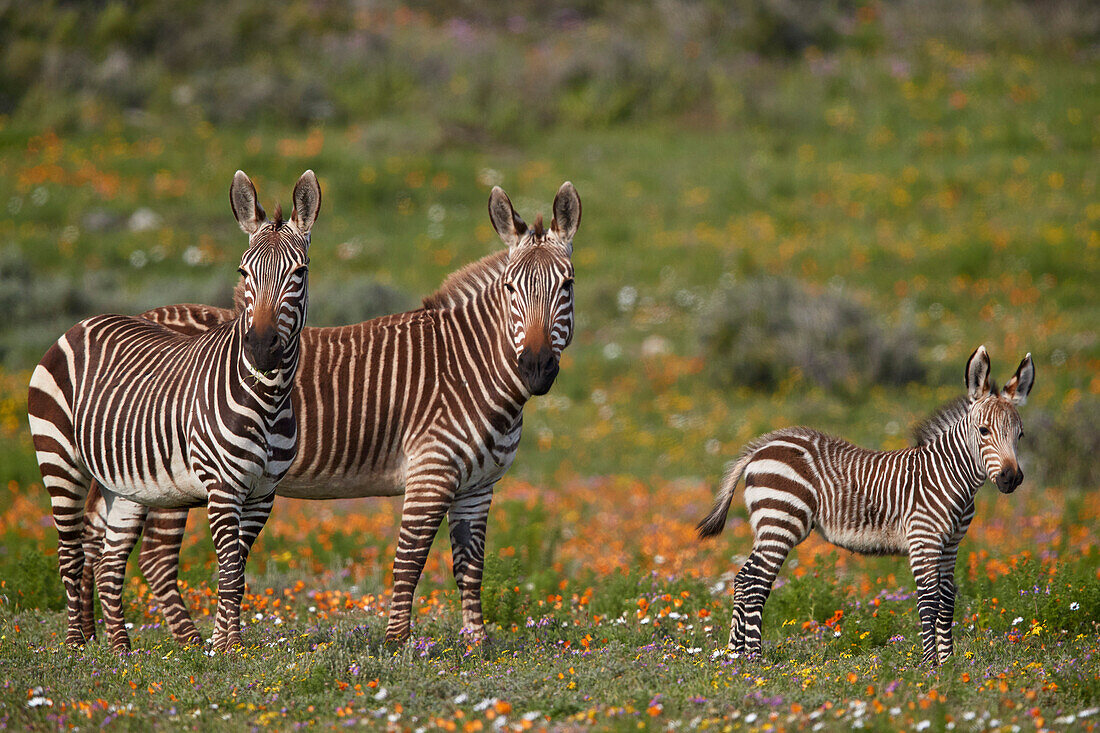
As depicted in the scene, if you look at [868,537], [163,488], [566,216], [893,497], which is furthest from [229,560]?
[893,497]

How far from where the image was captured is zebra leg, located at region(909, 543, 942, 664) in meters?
6.79

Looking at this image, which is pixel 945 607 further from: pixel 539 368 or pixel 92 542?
pixel 92 542

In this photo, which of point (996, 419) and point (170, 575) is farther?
point (170, 575)

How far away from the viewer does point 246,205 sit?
657 cm

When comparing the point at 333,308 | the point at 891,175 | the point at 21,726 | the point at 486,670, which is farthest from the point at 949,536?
the point at 891,175

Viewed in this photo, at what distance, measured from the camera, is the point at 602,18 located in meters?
Answer: 38.5

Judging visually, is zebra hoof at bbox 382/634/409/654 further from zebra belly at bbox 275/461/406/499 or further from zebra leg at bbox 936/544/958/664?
zebra leg at bbox 936/544/958/664

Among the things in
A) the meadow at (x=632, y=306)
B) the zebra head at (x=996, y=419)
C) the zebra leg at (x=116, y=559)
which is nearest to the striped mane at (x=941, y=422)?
the zebra head at (x=996, y=419)

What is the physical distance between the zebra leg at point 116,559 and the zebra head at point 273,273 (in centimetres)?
183

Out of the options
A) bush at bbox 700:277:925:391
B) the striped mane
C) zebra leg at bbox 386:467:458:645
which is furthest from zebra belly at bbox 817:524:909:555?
bush at bbox 700:277:925:391

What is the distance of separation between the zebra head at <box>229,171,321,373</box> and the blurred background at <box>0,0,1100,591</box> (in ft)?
15.8

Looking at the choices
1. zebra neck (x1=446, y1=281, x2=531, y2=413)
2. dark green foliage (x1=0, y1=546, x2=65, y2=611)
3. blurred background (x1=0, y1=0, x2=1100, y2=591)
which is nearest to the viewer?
zebra neck (x1=446, y1=281, x2=531, y2=413)

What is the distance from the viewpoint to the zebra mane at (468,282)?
25.0ft

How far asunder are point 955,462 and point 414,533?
3633 millimetres
